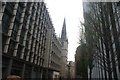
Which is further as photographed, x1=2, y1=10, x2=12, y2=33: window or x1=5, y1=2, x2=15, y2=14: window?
x1=5, y1=2, x2=15, y2=14: window

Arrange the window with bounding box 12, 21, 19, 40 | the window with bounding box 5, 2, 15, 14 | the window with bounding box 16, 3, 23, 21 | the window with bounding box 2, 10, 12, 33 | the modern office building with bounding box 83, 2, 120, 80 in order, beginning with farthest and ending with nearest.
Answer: the window with bounding box 16, 3, 23, 21
the window with bounding box 12, 21, 19, 40
the window with bounding box 5, 2, 15, 14
the window with bounding box 2, 10, 12, 33
the modern office building with bounding box 83, 2, 120, 80

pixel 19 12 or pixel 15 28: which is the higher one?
pixel 19 12

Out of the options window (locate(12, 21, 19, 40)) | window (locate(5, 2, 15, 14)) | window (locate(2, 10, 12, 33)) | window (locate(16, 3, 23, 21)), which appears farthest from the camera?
window (locate(16, 3, 23, 21))

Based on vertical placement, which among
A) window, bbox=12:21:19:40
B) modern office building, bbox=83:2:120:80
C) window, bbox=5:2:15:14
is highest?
window, bbox=5:2:15:14

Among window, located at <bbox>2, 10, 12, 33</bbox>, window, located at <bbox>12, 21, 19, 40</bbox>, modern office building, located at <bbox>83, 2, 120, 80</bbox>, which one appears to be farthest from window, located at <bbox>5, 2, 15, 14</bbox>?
modern office building, located at <bbox>83, 2, 120, 80</bbox>

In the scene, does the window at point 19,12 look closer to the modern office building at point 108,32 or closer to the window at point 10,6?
the window at point 10,6

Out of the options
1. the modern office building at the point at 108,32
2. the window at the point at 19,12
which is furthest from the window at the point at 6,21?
the modern office building at the point at 108,32

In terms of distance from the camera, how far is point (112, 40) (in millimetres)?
7645

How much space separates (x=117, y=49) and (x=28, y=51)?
1713cm

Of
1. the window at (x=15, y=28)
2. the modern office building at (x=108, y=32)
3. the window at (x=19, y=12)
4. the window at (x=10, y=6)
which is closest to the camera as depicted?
the modern office building at (x=108, y=32)

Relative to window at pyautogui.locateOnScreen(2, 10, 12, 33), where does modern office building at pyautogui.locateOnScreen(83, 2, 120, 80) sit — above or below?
below

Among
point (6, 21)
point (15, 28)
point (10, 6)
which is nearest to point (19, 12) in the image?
point (10, 6)

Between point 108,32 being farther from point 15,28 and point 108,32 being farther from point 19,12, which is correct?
point 19,12

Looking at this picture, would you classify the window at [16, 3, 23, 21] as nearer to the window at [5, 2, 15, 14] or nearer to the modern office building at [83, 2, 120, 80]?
the window at [5, 2, 15, 14]
